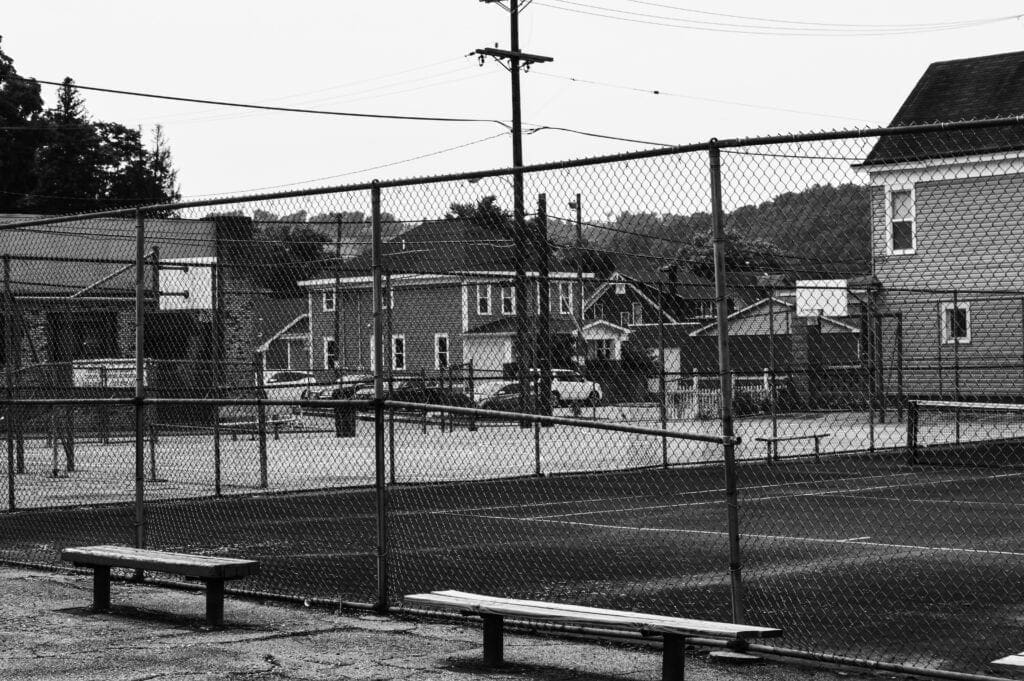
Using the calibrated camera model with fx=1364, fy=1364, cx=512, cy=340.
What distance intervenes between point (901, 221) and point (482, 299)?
9.76 meters

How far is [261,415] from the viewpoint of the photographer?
16.1m

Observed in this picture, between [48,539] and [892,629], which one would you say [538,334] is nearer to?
[48,539]

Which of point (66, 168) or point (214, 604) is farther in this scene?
point (66, 168)

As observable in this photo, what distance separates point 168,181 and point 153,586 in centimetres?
10337

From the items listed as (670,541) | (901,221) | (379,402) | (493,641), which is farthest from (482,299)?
(493,641)

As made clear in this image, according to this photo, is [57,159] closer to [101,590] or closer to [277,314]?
[277,314]

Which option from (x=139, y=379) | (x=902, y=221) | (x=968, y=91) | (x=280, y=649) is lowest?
(x=280, y=649)

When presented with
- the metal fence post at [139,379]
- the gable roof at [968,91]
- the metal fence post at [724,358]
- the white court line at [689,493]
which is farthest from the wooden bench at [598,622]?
the gable roof at [968,91]

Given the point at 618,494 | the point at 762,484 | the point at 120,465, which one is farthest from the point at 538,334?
the point at 120,465

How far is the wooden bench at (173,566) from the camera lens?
802 cm

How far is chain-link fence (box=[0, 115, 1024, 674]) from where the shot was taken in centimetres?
823

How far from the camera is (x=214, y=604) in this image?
8.25 meters

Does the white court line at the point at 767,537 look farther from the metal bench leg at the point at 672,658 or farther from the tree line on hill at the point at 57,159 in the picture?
the tree line on hill at the point at 57,159

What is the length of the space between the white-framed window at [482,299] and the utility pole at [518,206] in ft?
1.97
